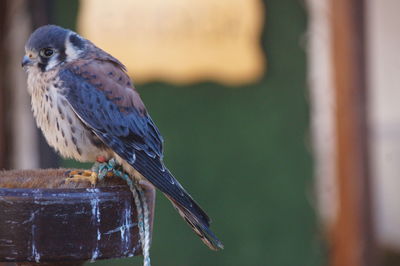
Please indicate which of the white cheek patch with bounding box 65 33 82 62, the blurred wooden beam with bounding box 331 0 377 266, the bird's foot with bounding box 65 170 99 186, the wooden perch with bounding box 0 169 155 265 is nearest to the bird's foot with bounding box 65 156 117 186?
the bird's foot with bounding box 65 170 99 186

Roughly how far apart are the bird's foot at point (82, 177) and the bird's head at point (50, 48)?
0.56 meters

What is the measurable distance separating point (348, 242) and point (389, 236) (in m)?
2.21

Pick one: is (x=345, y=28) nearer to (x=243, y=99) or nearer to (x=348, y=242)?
(x=243, y=99)

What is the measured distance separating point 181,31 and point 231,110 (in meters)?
0.64

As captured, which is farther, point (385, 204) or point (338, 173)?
point (385, 204)

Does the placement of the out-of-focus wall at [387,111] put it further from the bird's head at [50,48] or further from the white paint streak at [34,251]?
the white paint streak at [34,251]

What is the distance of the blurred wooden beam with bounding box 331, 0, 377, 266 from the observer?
4805 mm

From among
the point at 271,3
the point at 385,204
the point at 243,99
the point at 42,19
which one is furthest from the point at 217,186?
the point at 385,204

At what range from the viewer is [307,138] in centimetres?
519

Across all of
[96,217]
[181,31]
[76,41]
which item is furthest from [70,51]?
[181,31]

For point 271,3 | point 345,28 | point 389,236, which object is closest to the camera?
point 345,28

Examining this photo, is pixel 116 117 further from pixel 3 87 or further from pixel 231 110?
pixel 3 87

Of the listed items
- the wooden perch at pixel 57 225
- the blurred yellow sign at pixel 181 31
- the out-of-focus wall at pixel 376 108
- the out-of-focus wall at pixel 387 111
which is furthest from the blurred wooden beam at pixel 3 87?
the wooden perch at pixel 57 225

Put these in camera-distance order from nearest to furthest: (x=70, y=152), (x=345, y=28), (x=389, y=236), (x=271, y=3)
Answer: (x=70, y=152) < (x=345, y=28) < (x=271, y=3) < (x=389, y=236)
